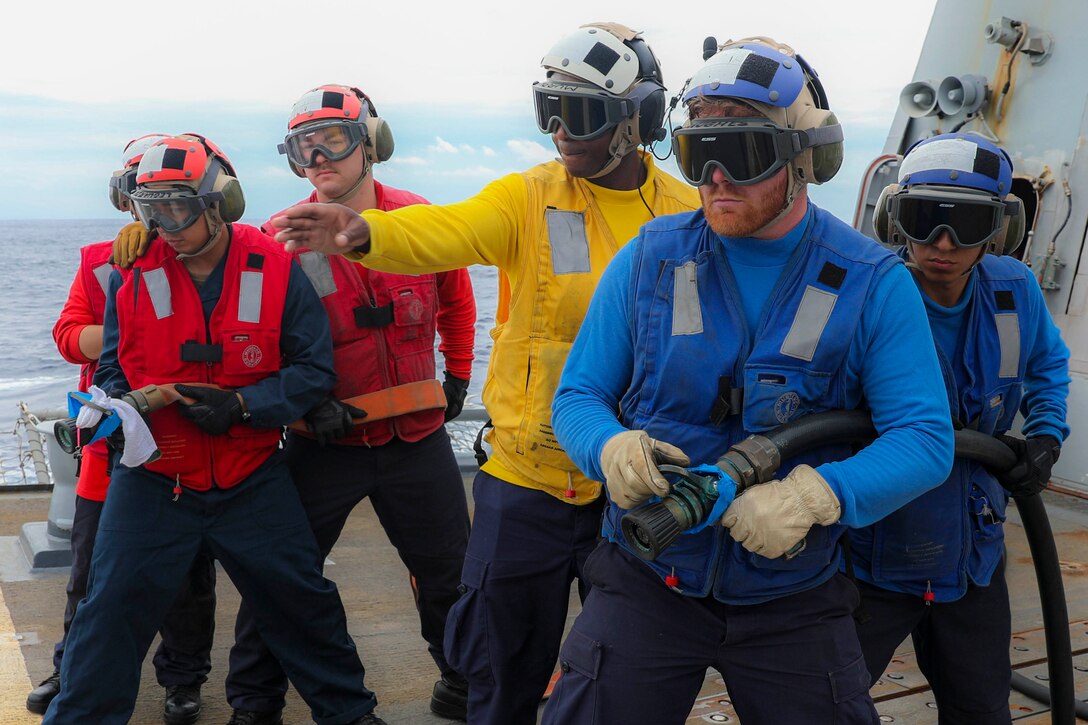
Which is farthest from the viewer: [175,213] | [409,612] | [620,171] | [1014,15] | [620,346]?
[1014,15]

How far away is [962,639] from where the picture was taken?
3.08m

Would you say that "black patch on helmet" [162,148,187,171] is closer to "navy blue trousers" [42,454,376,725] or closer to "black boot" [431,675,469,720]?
"navy blue trousers" [42,454,376,725]

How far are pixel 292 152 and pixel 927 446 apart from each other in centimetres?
275

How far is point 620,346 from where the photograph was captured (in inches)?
99.2

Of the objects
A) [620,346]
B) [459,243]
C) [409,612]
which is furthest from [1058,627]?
[409,612]

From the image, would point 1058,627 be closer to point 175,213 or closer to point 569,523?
point 569,523

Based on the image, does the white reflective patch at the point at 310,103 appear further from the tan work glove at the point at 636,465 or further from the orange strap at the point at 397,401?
the tan work glove at the point at 636,465

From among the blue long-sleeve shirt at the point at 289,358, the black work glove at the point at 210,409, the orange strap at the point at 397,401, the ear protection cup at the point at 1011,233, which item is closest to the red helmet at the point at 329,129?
the blue long-sleeve shirt at the point at 289,358

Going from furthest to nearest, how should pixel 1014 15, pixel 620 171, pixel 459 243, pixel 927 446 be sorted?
pixel 1014 15 < pixel 620 171 < pixel 459 243 < pixel 927 446

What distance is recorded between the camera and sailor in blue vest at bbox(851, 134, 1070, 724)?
3029 mm

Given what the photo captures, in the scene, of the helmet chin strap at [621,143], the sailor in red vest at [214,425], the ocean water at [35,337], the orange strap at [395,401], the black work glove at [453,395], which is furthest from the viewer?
the ocean water at [35,337]

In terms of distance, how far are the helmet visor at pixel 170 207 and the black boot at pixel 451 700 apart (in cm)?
192

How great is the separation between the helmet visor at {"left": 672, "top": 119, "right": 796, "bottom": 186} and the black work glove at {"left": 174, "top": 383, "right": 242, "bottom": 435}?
1.92 meters

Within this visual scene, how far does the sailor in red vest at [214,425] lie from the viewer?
3.50 meters
